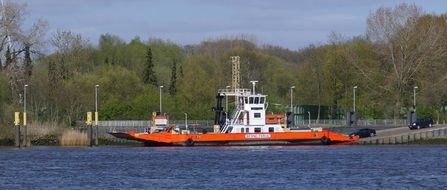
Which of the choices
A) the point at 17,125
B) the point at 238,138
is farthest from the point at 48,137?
the point at 238,138

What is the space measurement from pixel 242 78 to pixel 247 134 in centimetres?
5333

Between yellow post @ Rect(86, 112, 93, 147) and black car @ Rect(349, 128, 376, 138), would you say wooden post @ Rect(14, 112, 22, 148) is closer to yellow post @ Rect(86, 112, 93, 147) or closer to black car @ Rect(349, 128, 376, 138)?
yellow post @ Rect(86, 112, 93, 147)

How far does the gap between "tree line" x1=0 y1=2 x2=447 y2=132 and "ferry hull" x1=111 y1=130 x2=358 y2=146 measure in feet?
47.6

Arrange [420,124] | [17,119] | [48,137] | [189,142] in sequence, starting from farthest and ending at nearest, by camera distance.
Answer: [420,124] < [48,137] < [189,142] < [17,119]

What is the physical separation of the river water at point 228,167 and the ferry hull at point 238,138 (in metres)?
0.92

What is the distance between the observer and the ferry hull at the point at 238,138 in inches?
4382

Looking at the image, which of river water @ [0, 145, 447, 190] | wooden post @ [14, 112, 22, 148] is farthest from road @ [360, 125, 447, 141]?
wooden post @ [14, 112, 22, 148]

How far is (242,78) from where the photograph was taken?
16400 centimetres

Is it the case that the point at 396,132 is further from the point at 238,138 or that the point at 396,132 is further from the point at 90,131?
the point at 90,131

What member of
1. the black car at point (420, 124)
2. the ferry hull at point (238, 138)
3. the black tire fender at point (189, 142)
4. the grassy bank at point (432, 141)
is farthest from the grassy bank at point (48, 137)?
the black car at point (420, 124)

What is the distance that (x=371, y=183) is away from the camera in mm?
66125

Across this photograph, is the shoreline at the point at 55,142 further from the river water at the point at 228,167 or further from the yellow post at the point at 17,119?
the yellow post at the point at 17,119

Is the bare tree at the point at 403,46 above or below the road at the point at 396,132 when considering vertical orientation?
above

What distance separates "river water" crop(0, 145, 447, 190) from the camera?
6631cm
